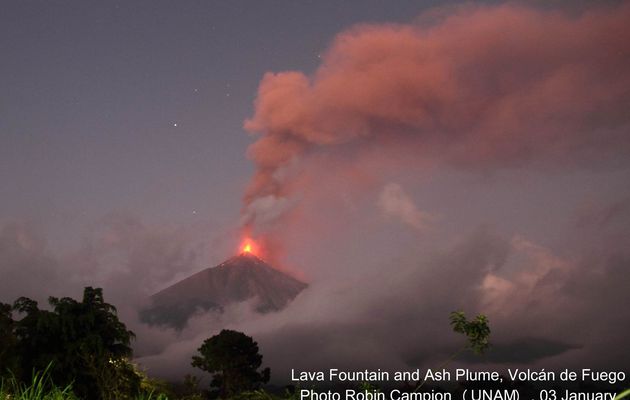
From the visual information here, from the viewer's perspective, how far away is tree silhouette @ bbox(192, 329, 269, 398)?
3007 inches

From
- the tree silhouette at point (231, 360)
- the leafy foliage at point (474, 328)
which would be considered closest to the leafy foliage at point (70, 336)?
the leafy foliage at point (474, 328)

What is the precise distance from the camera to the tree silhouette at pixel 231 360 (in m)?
76.4

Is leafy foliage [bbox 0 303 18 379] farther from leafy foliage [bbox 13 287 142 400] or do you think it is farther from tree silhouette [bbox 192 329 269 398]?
tree silhouette [bbox 192 329 269 398]

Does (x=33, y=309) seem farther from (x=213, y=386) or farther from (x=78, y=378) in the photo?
(x=213, y=386)

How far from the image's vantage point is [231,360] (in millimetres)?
77000

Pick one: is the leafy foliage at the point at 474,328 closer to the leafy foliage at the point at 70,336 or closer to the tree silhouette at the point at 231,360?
the leafy foliage at the point at 70,336

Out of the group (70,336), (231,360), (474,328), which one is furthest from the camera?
(231,360)

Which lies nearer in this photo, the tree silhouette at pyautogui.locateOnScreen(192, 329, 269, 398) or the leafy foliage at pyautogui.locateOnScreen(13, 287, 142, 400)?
the leafy foliage at pyautogui.locateOnScreen(13, 287, 142, 400)

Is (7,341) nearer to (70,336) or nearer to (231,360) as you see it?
(70,336)

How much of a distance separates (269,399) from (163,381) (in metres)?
12.2

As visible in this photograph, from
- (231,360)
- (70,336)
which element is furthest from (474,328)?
(231,360)

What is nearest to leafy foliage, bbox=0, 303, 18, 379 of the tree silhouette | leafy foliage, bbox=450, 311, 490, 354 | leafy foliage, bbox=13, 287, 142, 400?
leafy foliage, bbox=13, 287, 142, 400

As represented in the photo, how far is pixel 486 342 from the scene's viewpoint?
10.3 meters

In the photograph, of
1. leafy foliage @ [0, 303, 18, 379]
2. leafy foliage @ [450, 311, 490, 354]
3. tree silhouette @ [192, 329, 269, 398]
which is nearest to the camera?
leafy foliage @ [450, 311, 490, 354]
